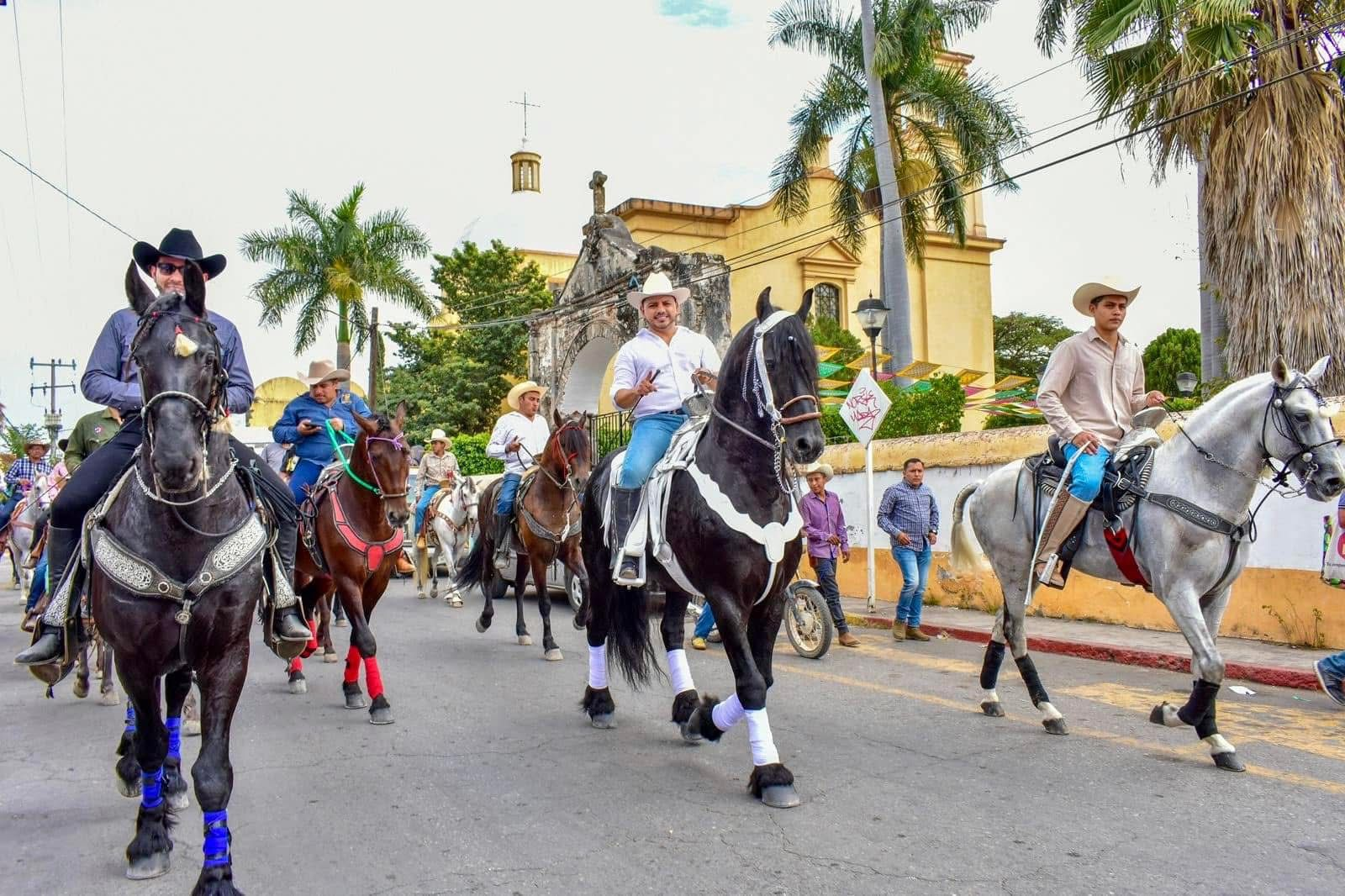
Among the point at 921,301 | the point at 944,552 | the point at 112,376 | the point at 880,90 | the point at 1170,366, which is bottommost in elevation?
the point at 944,552

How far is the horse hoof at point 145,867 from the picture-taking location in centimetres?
434

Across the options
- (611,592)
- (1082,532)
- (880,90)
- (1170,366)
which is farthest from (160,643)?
(1170,366)

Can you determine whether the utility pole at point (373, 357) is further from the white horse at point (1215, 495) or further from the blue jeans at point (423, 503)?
the white horse at point (1215, 495)

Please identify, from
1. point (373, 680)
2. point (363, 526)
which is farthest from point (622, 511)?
point (363, 526)

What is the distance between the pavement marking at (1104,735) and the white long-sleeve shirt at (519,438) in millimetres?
4430

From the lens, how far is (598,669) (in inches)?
279

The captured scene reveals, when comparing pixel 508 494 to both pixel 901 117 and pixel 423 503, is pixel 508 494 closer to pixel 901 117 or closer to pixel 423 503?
pixel 423 503

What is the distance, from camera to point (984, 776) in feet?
18.3

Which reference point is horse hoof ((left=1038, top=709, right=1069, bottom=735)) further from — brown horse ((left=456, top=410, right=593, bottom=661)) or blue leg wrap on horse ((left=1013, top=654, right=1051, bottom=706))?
brown horse ((left=456, top=410, right=593, bottom=661))

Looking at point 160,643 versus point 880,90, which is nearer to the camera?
point 160,643

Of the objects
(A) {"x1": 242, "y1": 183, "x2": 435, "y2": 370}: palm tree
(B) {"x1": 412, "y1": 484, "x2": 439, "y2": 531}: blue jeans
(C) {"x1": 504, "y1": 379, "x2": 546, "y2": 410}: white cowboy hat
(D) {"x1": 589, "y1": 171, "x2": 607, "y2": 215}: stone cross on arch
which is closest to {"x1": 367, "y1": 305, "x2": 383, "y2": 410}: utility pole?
(A) {"x1": 242, "y1": 183, "x2": 435, "y2": 370}: palm tree

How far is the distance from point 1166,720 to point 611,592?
3.68 metres

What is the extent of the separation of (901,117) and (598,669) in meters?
22.8

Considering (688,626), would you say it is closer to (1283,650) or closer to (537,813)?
(1283,650)
